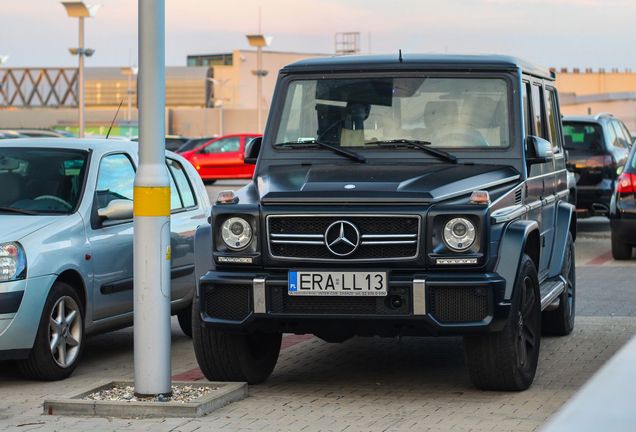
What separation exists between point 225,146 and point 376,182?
3709 centimetres

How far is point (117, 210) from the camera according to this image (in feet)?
28.1

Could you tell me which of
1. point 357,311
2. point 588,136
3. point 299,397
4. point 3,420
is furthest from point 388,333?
point 588,136

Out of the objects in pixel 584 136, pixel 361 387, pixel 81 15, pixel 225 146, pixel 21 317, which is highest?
pixel 81 15

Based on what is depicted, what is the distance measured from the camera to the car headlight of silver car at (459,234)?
22.0ft

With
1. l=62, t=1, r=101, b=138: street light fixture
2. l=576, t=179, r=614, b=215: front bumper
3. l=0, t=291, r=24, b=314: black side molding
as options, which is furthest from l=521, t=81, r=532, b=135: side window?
l=62, t=1, r=101, b=138: street light fixture

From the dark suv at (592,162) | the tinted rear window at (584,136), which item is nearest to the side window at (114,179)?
the dark suv at (592,162)

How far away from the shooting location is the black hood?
22.5 ft

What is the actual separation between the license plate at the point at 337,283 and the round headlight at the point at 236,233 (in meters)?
0.34

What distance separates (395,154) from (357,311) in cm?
143

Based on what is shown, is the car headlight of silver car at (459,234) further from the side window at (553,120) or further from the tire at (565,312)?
the tire at (565,312)

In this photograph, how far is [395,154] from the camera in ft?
25.7

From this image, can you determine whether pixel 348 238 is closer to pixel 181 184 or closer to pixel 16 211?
pixel 16 211

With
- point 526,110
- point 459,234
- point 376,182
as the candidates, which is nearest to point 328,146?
point 376,182

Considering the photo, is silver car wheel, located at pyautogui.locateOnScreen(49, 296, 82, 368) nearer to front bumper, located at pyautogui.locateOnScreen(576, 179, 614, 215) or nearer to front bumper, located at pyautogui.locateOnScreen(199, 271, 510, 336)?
front bumper, located at pyautogui.locateOnScreen(199, 271, 510, 336)
